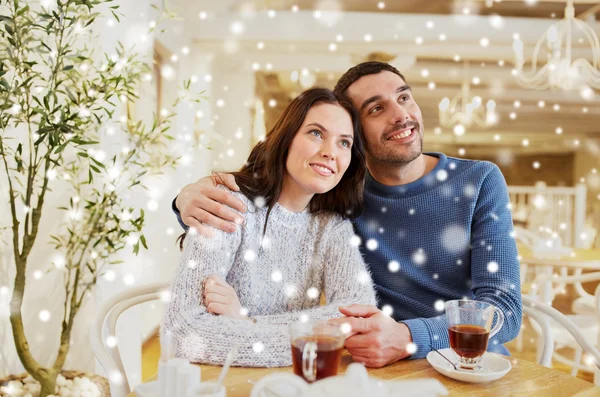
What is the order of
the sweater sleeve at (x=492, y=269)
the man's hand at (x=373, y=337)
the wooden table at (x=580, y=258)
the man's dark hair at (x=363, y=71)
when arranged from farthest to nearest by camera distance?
the wooden table at (x=580, y=258) < the man's dark hair at (x=363, y=71) < the sweater sleeve at (x=492, y=269) < the man's hand at (x=373, y=337)

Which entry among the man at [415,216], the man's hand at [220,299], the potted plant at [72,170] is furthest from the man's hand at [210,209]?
the potted plant at [72,170]

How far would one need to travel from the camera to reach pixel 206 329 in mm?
1020

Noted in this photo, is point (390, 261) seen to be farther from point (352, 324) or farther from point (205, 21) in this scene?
point (205, 21)

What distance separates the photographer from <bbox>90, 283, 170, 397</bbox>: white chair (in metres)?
1.15

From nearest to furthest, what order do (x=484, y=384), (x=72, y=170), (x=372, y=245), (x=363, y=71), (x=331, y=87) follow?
(x=484, y=384), (x=372, y=245), (x=363, y=71), (x=72, y=170), (x=331, y=87)

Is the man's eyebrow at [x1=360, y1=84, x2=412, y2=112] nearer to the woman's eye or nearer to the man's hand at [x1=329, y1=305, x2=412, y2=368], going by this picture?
the woman's eye

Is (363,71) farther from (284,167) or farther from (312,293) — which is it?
(312,293)

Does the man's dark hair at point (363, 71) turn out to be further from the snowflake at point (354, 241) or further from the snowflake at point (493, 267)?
the snowflake at point (493, 267)

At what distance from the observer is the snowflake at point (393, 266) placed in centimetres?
141

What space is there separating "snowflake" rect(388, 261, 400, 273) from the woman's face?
0.87 ft

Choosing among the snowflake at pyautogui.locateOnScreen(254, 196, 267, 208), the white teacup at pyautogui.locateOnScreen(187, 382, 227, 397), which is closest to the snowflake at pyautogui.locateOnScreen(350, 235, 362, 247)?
the snowflake at pyautogui.locateOnScreen(254, 196, 267, 208)

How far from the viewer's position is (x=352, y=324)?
101 centimetres

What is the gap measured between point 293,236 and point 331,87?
3.50 m

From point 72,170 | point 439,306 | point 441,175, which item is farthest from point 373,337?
point 72,170
